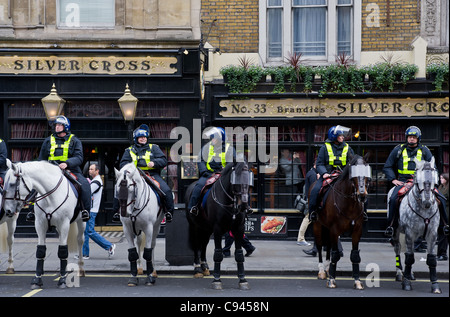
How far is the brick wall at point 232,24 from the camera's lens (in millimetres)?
17016

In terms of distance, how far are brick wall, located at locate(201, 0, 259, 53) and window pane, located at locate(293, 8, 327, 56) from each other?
44.1 inches

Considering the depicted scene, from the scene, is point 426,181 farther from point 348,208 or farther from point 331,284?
point 331,284

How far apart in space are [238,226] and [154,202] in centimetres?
157

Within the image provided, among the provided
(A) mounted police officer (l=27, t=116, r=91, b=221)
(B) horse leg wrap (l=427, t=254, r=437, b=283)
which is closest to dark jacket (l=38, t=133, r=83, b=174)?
(A) mounted police officer (l=27, t=116, r=91, b=221)

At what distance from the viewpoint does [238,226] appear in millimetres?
10711

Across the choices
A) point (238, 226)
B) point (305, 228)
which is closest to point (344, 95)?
point (305, 228)

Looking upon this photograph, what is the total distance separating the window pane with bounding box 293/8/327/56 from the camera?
1720 cm

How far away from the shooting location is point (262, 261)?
43.5ft

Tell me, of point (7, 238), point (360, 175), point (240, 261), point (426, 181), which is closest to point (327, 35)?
point (360, 175)

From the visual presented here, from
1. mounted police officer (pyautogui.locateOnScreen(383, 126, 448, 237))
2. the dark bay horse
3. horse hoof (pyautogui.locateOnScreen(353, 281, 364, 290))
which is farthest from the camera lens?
mounted police officer (pyautogui.locateOnScreen(383, 126, 448, 237))

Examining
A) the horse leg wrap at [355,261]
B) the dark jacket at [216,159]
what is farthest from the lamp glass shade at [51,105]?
the horse leg wrap at [355,261]

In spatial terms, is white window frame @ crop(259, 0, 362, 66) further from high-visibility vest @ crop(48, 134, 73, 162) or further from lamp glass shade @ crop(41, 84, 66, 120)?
high-visibility vest @ crop(48, 134, 73, 162)

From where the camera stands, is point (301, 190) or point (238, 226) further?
point (301, 190)

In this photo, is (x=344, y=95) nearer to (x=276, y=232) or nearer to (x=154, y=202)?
(x=276, y=232)
